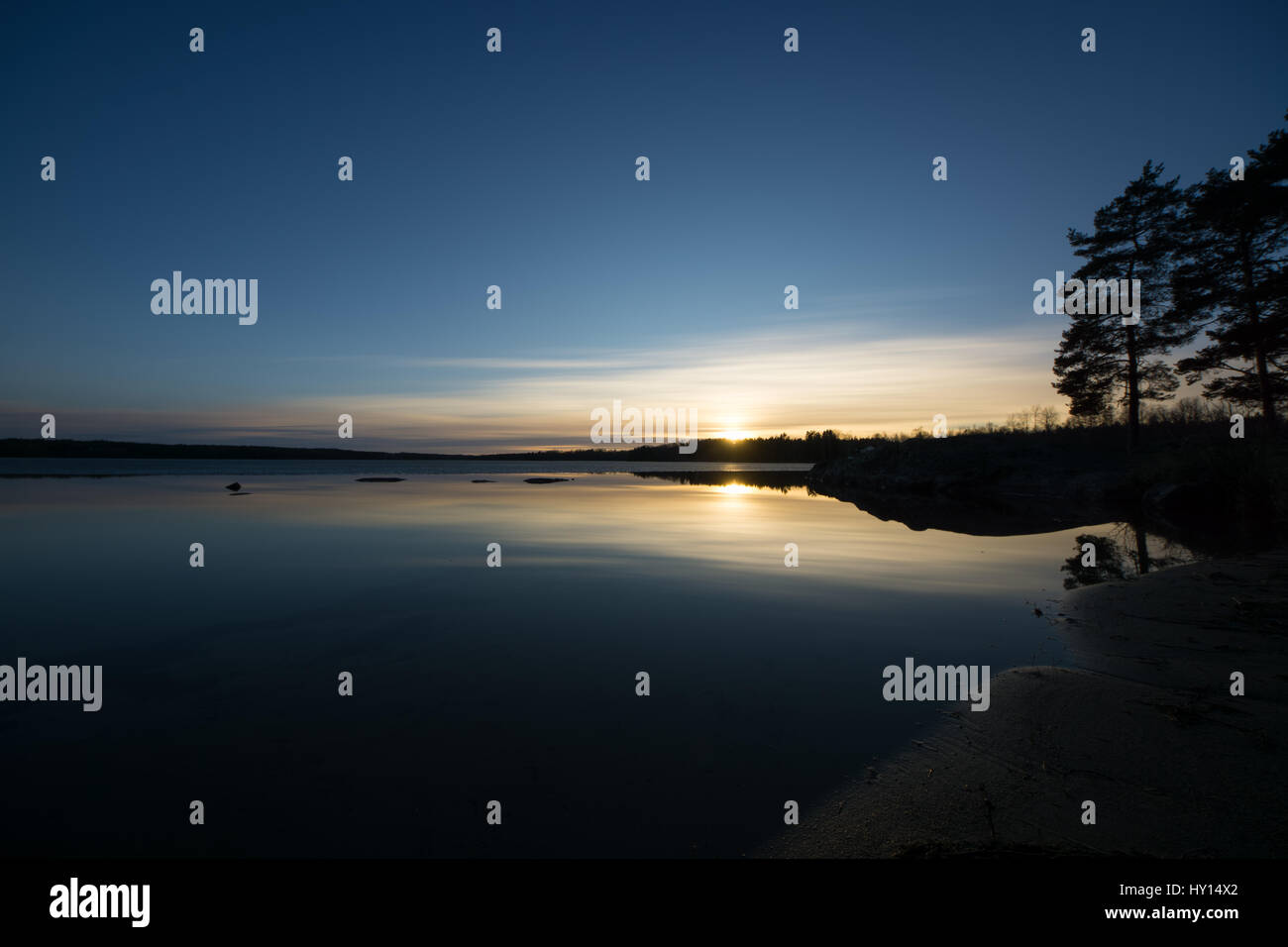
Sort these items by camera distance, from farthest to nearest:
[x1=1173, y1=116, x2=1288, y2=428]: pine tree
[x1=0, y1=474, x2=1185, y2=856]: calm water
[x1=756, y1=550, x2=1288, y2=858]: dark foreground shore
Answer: [x1=1173, y1=116, x2=1288, y2=428]: pine tree
[x1=0, y1=474, x2=1185, y2=856]: calm water
[x1=756, y1=550, x2=1288, y2=858]: dark foreground shore

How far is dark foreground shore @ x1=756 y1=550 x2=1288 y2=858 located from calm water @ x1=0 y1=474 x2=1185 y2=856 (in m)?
0.39

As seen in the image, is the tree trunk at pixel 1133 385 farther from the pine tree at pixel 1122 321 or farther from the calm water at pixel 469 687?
the calm water at pixel 469 687

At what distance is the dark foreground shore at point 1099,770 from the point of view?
3.53m

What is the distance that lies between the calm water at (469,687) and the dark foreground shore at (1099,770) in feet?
1.29

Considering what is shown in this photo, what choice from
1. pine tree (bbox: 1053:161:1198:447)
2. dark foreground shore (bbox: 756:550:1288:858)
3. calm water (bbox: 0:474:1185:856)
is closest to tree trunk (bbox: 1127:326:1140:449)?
pine tree (bbox: 1053:161:1198:447)

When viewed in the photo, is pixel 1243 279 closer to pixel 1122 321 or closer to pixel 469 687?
pixel 1122 321

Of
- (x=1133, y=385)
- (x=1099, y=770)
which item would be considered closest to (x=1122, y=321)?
(x=1133, y=385)

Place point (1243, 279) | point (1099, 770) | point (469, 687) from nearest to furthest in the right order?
point (1099, 770) < point (469, 687) < point (1243, 279)

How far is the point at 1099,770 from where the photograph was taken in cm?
429

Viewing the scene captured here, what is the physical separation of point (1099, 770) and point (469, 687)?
5.51 m

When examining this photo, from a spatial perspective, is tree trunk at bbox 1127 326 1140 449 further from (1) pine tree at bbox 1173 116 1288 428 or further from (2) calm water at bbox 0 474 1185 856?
(2) calm water at bbox 0 474 1185 856

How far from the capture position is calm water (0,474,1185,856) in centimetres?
390

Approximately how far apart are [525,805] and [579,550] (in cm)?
1123
